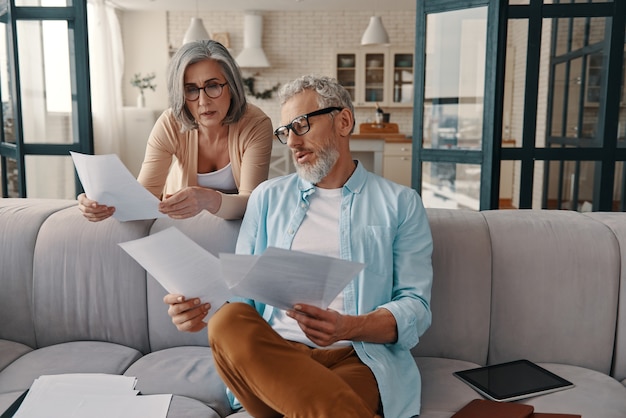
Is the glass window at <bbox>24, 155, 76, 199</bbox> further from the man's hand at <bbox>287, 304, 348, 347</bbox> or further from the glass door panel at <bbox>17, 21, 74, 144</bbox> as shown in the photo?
the man's hand at <bbox>287, 304, 348, 347</bbox>

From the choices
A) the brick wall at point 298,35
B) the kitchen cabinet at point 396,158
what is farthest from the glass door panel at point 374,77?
the kitchen cabinet at point 396,158

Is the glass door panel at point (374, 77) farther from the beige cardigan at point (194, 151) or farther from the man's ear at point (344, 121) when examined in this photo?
the man's ear at point (344, 121)

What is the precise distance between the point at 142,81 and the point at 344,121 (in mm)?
8300

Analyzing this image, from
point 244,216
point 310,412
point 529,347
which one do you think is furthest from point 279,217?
point 529,347

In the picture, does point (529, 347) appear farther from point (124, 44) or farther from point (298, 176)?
point (124, 44)

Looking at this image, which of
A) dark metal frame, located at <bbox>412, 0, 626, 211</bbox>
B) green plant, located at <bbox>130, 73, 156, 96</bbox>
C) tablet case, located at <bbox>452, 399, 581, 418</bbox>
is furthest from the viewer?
green plant, located at <bbox>130, 73, 156, 96</bbox>

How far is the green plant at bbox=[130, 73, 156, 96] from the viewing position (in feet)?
30.2

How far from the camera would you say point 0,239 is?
2.05 meters

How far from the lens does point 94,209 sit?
179 cm

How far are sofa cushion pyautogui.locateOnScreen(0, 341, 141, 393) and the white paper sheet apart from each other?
0.54 metres

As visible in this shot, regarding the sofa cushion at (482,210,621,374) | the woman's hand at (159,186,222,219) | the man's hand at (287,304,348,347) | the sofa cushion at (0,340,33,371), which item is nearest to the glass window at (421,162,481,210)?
the sofa cushion at (482,210,621,374)

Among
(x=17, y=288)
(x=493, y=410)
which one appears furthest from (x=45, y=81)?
(x=493, y=410)

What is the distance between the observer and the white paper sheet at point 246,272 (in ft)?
3.80

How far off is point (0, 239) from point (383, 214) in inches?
53.3
